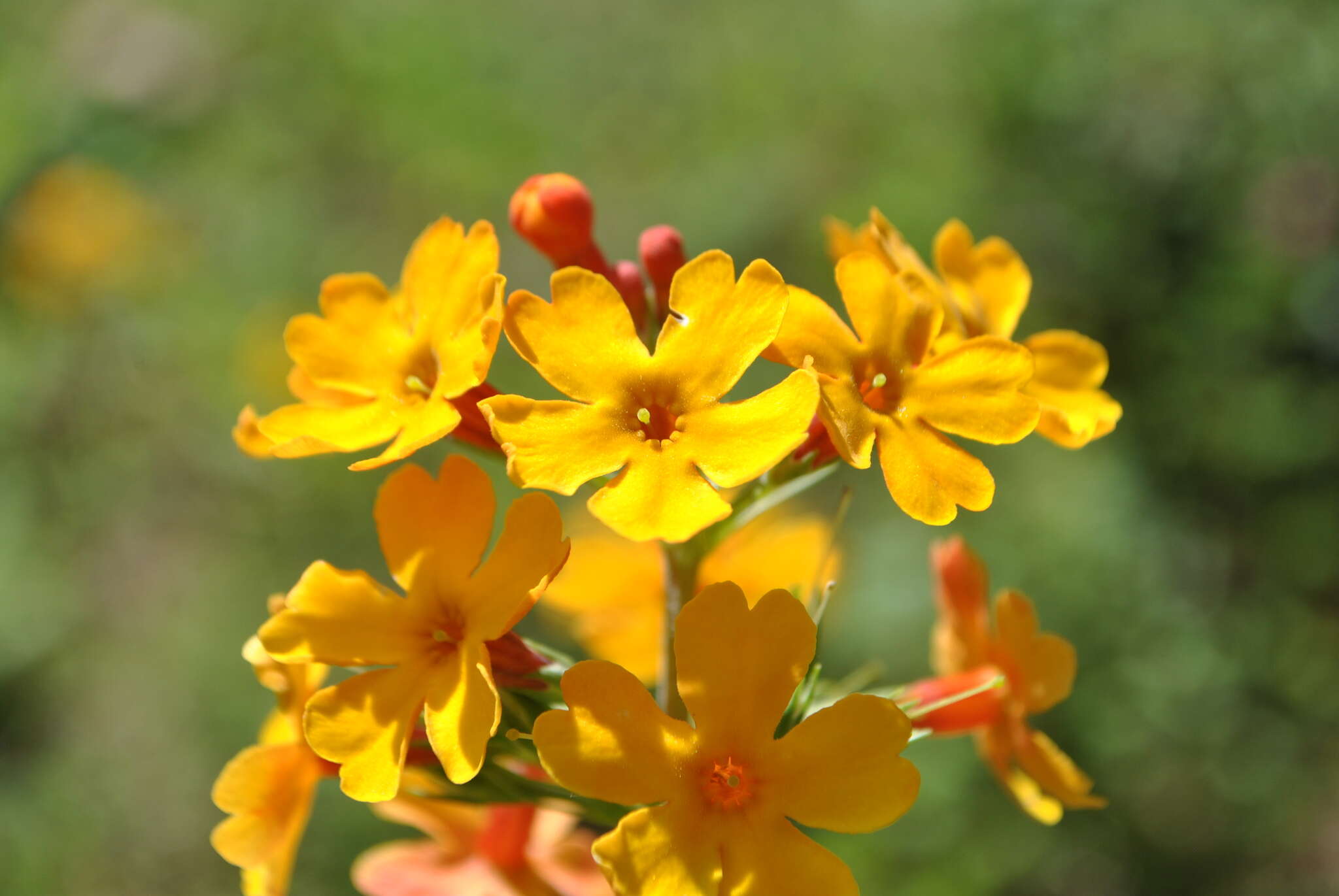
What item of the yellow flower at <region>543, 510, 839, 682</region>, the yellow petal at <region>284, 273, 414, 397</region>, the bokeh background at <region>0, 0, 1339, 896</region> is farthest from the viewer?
the bokeh background at <region>0, 0, 1339, 896</region>

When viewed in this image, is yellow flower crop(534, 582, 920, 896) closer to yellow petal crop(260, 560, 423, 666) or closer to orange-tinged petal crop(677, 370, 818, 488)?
orange-tinged petal crop(677, 370, 818, 488)

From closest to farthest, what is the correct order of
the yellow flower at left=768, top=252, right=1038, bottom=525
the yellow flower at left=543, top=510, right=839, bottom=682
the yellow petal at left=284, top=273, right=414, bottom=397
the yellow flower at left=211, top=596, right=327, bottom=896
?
the yellow flower at left=768, top=252, right=1038, bottom=525 < the yellow flower at left=211, top=596, right=327, bottom=896 < the yellow petal at left=284, top=273, right=414, bottom=397 < the yellow flower at left=543, top=510, right=839, bottom=682

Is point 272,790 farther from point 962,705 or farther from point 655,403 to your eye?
point 962,705

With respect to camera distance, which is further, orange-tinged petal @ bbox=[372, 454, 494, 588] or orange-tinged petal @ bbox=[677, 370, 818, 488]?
orange-tinged petal @ bbox=[372, 454, 494, 588]

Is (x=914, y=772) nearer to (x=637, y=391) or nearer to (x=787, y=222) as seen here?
(x=637, y=391)

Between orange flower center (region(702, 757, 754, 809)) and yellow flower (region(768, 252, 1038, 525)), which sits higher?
yellow flower (region(768, 252, 1038, 525))

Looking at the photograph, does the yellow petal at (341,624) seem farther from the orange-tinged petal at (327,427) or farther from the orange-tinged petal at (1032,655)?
the orange-tinged petal at (1032,655)

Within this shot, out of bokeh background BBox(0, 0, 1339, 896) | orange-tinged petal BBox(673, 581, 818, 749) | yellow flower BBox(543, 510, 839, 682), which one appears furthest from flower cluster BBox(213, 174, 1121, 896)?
bokeh background BBox(0, 0, 1339, 896)

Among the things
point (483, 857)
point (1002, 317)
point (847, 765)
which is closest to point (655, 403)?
point (847, 765)
